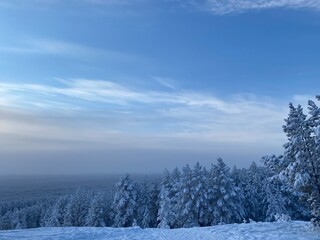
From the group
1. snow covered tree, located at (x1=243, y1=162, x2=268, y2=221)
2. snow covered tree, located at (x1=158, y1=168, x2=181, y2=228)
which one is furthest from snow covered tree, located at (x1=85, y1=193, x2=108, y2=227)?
snow covered tree, located at (x1=243, y1=162, x2=268, y2=221)

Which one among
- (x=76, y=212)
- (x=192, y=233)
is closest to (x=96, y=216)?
(x=76, y=212)

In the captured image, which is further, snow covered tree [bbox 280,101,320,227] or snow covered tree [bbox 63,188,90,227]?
snow covered tree [bbox 63,188,90,227]

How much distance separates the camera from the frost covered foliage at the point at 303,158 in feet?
58.0

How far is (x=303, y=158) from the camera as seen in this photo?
17891 mm

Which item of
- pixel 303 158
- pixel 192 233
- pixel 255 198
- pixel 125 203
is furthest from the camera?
pixel 125 203

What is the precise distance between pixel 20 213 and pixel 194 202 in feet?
187

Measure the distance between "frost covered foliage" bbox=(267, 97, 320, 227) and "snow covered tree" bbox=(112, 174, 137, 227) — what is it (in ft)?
107

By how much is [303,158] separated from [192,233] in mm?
7919

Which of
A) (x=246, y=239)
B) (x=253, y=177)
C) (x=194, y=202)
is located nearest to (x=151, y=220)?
(x=194, y=202)

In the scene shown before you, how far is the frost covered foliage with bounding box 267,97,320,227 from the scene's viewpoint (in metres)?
17.7

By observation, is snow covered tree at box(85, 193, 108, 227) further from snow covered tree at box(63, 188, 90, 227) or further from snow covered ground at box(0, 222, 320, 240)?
snow covered ground at box(0, 222, 320, 240)

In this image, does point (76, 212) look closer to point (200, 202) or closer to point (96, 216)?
point (96, 216)

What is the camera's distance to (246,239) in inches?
Answer: 683

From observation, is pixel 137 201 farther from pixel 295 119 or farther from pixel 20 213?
pixel 20 213
